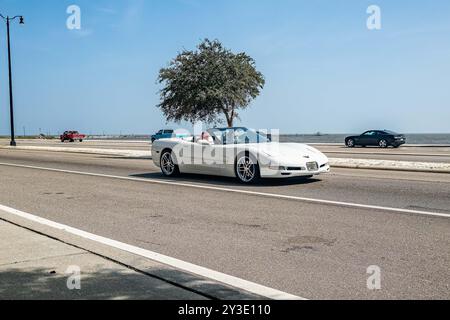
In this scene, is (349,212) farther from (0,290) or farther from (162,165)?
(162,165)

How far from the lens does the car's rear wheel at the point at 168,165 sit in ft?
43.1

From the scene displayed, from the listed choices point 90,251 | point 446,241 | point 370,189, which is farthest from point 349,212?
point 90,251

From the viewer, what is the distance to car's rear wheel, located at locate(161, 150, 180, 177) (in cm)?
1315

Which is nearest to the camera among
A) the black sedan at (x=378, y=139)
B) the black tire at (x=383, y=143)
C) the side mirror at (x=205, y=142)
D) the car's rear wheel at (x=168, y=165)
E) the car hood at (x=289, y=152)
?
the car hood at (x=289, y=152)

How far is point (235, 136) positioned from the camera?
1195 centimetres

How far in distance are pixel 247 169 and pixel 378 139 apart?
88.3 ft

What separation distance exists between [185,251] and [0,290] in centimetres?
198

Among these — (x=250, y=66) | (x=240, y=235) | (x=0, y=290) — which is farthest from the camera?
(x=250, y=66)

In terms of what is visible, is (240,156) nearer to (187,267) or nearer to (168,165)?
(168,165)

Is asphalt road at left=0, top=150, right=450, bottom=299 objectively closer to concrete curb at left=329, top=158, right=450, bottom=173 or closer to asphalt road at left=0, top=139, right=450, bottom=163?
concrete curb at left=329, top=158, right=450, bottom=173

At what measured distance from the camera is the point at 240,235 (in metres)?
6.16

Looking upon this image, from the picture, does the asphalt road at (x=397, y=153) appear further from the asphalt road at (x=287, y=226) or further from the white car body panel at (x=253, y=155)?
the white car body panel at (x=253, y=155)

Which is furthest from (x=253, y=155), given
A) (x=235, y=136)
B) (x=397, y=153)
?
(x=397, y=153)

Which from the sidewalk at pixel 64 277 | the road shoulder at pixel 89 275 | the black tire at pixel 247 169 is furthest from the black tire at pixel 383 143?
the sidewalk at pixel 64 277
